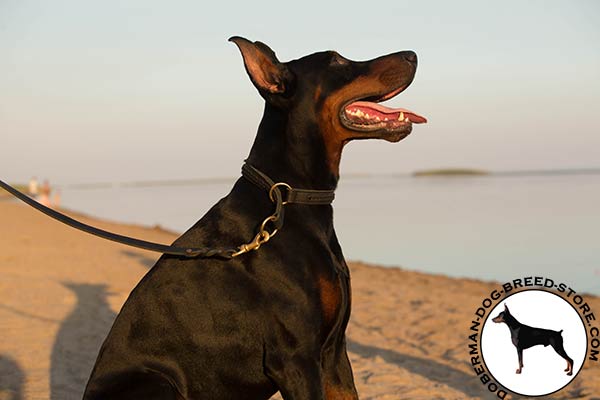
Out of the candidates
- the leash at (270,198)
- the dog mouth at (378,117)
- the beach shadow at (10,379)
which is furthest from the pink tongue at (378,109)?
the beach shadow at (10,379)

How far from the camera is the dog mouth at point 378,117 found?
2971 mm

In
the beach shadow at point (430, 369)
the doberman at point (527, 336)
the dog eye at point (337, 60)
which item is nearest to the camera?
the dog eye at point (337, 60)

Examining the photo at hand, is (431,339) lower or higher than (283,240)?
lower

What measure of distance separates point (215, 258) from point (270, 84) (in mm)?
808

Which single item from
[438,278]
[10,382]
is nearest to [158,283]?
[10,382]

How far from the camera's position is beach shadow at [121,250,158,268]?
488 inches

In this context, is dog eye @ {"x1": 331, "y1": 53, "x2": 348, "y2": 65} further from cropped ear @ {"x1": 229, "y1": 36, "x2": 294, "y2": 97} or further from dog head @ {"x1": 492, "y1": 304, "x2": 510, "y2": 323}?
dog head @ {"x1": 492, "y1": 304, "x2": 510, "y2": 323}

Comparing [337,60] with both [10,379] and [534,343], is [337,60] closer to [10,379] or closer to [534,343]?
[534,343]

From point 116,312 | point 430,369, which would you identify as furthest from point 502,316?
point 116,312

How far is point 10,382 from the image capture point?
16.8 ft

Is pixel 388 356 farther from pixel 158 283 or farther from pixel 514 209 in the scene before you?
pixel 514 209

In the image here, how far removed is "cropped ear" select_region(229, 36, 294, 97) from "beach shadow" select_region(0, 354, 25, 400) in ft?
10.7
